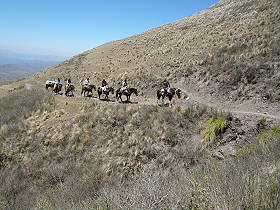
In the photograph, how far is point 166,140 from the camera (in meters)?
16.2

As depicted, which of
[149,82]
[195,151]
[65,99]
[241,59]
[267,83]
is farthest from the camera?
[149,82]

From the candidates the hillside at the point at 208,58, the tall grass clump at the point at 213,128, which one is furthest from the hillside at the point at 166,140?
the hillside at the point at 208,58

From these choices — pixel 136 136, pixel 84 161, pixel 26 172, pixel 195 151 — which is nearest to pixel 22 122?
pixel 26 172

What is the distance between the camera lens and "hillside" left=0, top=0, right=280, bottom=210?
5.25 metres

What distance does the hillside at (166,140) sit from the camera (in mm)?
5250

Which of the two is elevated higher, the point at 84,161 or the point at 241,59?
the point at 241,59

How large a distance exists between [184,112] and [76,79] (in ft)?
88.7

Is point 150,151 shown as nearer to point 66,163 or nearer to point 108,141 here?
point 108,141

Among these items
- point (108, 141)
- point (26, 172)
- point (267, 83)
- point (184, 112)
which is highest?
point (267, 83)

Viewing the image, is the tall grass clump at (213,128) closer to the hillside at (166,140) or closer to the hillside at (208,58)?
the hillside at (166,140)

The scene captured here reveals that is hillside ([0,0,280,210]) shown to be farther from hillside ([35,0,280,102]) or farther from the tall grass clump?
hillside ([35,0,280,102])

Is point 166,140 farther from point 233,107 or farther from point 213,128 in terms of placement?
point 233,107

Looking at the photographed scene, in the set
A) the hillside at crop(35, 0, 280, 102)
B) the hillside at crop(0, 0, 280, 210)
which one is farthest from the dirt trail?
the hillside at crop(35, 0, 280, 102)

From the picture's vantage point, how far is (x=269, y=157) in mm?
6781
